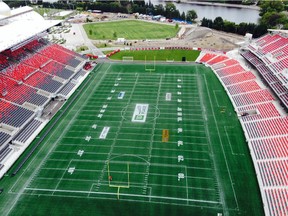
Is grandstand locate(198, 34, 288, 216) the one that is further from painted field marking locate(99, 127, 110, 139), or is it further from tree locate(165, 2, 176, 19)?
tree locate(165, 2, 176, 19)

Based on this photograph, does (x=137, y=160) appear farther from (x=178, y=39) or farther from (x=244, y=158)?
(x=178, y=39)

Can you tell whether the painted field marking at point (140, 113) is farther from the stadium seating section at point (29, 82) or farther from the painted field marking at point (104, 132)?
the stadium seating section at point (29, 82)

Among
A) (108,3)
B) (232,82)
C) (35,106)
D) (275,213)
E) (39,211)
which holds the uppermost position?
(108,3)

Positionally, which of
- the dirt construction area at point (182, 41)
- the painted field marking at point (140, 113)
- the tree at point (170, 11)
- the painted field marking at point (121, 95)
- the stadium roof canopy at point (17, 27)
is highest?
the tree at point (170, 11)

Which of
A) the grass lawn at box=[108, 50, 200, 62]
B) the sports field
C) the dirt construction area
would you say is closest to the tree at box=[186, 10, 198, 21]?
the dirt construction area

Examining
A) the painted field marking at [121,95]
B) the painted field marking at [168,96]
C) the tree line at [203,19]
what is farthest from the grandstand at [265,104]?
the tree line at [203,19]

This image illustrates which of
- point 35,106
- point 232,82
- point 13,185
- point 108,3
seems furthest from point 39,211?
point 108,3
